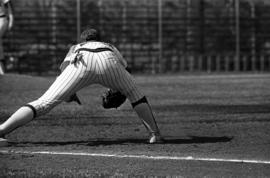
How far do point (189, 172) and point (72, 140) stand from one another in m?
2.74

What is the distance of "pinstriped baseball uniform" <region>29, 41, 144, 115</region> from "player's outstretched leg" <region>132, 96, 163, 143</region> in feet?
1.10

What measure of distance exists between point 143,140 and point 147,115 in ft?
1.53

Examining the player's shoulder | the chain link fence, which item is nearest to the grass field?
the player's shoulder

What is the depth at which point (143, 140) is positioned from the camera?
9.89 m

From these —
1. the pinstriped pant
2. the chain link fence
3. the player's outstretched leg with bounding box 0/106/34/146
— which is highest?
the pinstriped pant

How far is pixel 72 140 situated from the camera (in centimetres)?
987

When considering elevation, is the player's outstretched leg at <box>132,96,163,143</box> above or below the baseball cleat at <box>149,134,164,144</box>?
above

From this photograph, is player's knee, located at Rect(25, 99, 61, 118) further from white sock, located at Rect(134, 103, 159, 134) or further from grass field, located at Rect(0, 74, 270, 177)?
white sock, located at Rect(134, 103, 159, 134)

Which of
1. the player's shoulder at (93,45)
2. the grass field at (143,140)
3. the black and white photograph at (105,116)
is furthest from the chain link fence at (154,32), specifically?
the player's shoulder at (93,45)

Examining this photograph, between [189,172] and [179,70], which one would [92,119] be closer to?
[189,172]

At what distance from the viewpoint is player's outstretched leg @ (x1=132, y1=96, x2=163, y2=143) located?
9.47 meters

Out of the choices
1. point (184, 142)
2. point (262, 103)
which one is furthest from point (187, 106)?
point (184, 142)

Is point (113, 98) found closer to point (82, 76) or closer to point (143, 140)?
point (143, 140)

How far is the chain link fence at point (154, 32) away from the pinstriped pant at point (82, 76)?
66.9 feet
